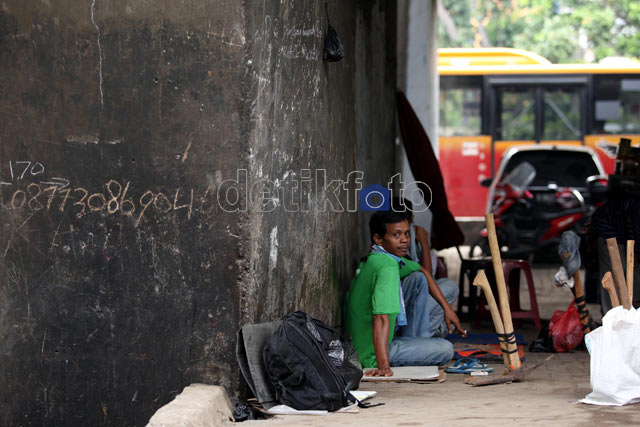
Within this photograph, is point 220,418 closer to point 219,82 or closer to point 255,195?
point 255,195

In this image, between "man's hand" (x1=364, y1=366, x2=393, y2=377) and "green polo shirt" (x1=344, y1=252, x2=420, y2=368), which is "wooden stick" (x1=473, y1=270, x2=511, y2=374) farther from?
"man's hand" (x1=364, y1=366, x2=393, y2=377)

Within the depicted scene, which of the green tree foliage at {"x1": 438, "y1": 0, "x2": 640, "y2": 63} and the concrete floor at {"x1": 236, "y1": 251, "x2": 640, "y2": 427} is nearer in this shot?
the concrete floor at {"x1": 236, "y1": 251, "x2": 640, "y2": 427}

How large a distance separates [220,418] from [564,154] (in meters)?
10.5

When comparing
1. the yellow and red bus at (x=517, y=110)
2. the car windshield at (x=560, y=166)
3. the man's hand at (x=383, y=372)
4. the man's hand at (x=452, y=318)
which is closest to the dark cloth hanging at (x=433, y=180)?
the man's hand at (x=452, y=318)

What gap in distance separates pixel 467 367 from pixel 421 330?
520mm

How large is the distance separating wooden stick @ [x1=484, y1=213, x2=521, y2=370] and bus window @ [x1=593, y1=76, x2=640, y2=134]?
11.1m

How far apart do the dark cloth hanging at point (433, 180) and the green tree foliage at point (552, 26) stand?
579 inches

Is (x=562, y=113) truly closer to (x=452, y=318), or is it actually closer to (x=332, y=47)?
(x=452, y=318)

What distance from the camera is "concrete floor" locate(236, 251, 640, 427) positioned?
14.0 ft

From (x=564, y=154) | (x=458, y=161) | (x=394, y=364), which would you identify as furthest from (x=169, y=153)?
(x=458, y=161)

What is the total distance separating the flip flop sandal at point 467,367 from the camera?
580cm

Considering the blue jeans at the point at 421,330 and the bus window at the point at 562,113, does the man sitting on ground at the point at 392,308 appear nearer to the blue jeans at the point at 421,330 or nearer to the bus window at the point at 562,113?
the blue jeans at the point at 421,330

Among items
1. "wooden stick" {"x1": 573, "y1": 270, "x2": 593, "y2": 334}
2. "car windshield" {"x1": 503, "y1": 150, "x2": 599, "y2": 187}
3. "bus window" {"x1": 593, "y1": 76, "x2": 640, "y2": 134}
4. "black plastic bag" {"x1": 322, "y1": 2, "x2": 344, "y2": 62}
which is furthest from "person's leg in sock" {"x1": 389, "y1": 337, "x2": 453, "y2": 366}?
"bus window" {"x1": 593, "y1": 76, "x2": 640, "y2": 134}

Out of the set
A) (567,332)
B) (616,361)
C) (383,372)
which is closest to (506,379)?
(383,372)
